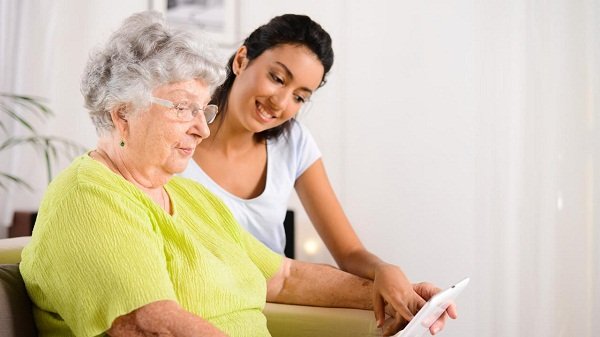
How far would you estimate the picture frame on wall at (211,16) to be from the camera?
3.88 metres

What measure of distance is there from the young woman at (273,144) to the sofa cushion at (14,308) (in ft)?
2.75

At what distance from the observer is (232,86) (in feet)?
7.18

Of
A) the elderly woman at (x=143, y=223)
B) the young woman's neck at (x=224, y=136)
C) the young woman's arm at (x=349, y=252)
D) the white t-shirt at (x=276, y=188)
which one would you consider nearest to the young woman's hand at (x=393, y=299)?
the young woman's arm at (x=349, y=252)

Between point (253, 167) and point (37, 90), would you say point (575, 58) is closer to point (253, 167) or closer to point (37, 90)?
point (253, 167)

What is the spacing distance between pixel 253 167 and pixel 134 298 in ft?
3.70

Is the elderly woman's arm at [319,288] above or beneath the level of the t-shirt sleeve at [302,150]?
beneath

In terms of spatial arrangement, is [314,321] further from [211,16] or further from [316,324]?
[211,16]

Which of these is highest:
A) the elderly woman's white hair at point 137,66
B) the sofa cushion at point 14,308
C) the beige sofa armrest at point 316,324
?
the elderly woman's white hair at point 137,66

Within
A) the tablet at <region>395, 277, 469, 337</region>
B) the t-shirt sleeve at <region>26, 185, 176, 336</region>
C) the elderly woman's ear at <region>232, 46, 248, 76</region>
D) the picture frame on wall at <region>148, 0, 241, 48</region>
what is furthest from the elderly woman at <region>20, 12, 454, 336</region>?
the picture frame on wall at <region>148, 0, 241, 48</region>

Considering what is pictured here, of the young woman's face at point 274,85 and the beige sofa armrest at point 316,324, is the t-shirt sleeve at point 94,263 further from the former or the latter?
the young woman's face at point 274,85

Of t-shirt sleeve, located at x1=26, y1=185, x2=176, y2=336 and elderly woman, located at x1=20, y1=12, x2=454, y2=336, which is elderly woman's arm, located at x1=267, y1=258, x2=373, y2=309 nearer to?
elderly woman, located at x1=20, y1=12, x2=454, y2=336

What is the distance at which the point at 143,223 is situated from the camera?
1288 millimetres

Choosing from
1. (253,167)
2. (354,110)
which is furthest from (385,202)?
(253,167)

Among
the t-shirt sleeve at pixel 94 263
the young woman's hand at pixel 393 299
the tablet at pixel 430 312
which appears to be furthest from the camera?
the young woman's hand at pixel 393 299
